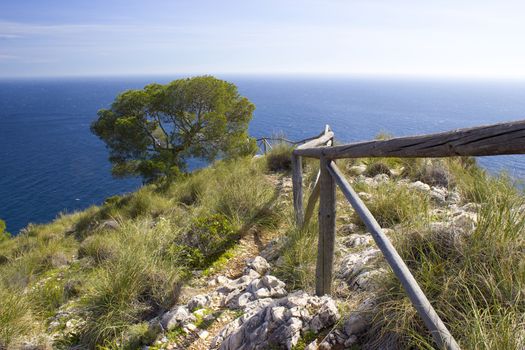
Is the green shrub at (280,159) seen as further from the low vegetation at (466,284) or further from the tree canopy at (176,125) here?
the tree canopy at (176,125)

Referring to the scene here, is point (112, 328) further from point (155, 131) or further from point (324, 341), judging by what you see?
point (155, 131)

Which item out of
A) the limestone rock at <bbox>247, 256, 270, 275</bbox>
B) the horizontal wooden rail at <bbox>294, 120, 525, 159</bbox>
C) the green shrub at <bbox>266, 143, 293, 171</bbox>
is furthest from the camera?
the green shrub at <bbox>266, 143, 293, 171</bbox>

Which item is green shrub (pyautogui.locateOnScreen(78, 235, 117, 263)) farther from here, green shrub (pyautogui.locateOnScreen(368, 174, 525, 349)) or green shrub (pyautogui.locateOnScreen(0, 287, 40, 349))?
green shrub (pyautogui.locateOnScreen(368, 174, 525, 349))

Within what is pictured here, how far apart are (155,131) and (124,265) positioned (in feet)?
54.1

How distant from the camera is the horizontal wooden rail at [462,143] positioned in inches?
59.1

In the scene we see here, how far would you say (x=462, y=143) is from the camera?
5.69ft

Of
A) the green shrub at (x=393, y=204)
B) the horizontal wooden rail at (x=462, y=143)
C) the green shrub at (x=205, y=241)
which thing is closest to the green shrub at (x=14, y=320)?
the green shrub at (x=205, y=241)

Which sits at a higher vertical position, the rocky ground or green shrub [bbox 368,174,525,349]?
green shrub [bbox 368,174,525,349]

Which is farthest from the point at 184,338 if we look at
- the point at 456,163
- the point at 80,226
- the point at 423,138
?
the point at 80,226

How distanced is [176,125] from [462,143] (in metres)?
17.9

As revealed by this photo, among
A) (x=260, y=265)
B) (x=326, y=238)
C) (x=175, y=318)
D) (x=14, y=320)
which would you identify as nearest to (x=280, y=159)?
(x=260, y=265)

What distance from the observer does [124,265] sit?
12.4 feet

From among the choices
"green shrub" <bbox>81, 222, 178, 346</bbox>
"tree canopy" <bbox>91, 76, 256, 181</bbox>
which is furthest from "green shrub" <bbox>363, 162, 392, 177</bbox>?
"tree canopy" <bbox>91, 76, 256, 181</bbox>

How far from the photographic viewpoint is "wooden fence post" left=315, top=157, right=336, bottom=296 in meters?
3.25
